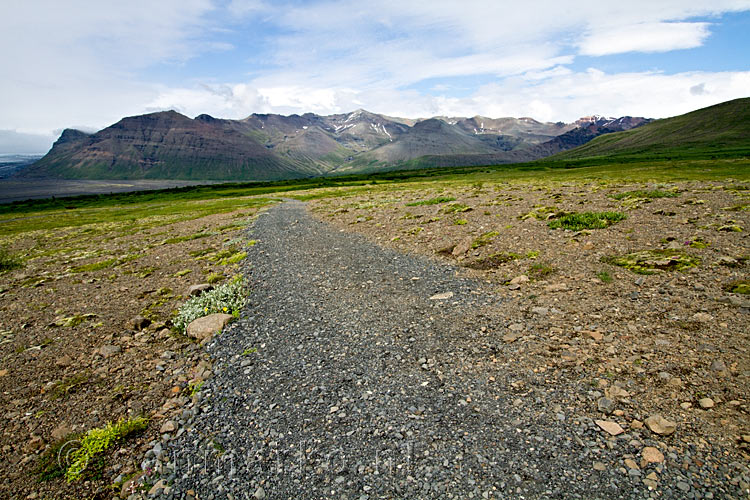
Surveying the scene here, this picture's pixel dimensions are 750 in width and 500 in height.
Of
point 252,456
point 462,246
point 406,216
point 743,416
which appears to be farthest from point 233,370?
point 406,216

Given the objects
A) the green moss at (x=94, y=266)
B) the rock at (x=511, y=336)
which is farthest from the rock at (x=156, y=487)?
the green moss at (x=94, y=266)

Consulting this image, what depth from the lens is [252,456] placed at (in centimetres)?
705

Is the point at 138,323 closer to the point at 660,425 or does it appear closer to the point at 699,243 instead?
the point at 660,425

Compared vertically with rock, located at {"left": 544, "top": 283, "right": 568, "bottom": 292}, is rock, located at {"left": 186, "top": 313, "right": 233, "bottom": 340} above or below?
below

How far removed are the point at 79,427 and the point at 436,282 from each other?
12.1 metres

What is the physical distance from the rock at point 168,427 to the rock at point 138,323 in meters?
6.79

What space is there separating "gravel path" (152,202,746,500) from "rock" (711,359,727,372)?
2.73m

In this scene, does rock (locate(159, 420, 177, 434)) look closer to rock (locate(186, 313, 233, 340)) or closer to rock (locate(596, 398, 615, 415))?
rock (locate(186, 313, 233, 340))

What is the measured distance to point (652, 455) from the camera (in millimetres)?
5934

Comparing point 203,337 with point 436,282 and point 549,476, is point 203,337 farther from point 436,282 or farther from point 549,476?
point 549,476

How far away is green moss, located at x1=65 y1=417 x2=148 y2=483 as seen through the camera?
7.11 metres

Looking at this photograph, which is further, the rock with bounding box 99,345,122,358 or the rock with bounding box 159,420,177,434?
the rock with bounding box 99,345,122,358

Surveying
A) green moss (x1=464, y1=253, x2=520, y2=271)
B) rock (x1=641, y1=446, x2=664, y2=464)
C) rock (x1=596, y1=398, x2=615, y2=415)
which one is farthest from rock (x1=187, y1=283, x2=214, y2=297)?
rock (x1=641, y1=446, x2=664, y2=464)

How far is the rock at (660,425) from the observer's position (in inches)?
246
